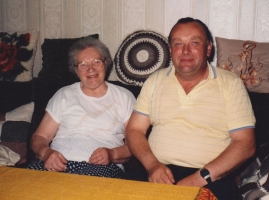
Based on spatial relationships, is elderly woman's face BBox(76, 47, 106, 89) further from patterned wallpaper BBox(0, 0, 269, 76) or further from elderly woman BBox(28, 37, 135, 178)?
patterned wallpaper BBox(0, 0, 269, 76)

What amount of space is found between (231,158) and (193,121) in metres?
0.25

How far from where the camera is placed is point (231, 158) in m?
1.37

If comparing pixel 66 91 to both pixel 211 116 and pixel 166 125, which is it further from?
pixel 211 116

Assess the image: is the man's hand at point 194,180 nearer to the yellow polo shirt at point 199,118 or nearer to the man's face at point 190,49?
the yellow polo shirt at point 199,118

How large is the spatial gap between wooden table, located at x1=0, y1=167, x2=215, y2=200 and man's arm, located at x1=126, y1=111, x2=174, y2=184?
0.48 meters

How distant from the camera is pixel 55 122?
176 centimetres

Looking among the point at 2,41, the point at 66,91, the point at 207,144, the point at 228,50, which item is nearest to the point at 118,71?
the point at 66,91

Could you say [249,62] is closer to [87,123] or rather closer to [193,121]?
[193,121]

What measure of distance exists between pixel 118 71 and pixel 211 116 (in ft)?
2.89

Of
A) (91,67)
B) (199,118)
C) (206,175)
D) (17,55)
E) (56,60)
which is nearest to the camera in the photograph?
(206,175)

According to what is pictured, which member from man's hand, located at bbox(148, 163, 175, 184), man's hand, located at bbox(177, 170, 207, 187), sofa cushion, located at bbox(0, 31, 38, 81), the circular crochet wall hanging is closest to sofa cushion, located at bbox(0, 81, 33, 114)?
sofa cushion, located at bbox(0, 31, 38, 81)

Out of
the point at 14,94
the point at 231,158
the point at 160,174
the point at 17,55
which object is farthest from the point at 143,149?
the point at 17,55

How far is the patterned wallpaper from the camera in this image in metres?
2.16

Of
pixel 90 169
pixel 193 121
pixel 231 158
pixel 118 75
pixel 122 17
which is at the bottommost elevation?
pixel 90 169
